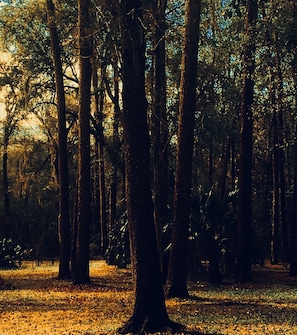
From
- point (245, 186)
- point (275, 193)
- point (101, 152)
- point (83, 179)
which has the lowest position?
point (245, 186)

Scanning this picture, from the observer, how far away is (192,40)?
12977 mm

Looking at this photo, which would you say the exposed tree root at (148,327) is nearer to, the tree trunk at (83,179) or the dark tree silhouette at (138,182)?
the dark tree silhouette at (138,182)

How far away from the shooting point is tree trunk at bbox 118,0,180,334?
28.3 ft

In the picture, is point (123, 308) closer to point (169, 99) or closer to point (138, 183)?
point (138, 183)

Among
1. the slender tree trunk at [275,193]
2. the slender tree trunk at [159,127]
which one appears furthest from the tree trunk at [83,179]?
the slender tree trunk at [275,193]

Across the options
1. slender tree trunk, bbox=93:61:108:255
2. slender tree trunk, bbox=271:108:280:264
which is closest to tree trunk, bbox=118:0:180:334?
slender tree trunk, bbox=93:61:108:255

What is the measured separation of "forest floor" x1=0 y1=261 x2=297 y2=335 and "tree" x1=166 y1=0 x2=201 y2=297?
0.66 metres

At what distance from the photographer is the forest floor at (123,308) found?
30.1ft

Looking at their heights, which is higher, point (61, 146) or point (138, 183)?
point (61, 146)

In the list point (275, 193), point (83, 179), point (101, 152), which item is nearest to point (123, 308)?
point (83, 179)

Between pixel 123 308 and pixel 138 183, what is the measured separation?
13.3 feet

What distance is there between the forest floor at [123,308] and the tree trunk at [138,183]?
0.62m

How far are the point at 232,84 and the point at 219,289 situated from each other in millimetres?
11803

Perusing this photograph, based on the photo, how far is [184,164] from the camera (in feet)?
42.1
